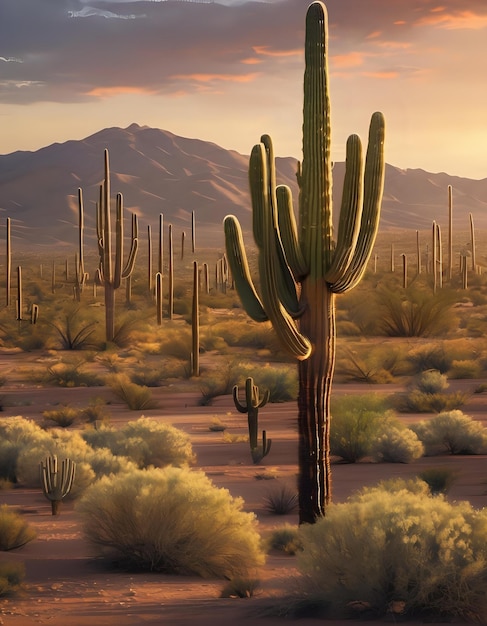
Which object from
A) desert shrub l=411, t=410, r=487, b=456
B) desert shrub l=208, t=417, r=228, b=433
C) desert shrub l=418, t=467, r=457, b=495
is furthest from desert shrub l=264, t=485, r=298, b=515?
desert shrub l=208, t=417, r=228, b=433

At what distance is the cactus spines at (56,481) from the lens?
1315 cm

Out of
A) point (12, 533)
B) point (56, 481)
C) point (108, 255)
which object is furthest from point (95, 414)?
point (108, 255)

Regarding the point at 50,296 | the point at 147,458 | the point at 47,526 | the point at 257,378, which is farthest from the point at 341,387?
the point at 50,296

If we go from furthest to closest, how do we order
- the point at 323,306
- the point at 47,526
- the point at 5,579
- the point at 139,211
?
the point at 139,211 → the point at 47,526 → the point at 323,306 → the point at 5,579

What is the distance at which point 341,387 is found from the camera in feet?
82.6

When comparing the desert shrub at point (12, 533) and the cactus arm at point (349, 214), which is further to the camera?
the desert shrub at point (12, 533)

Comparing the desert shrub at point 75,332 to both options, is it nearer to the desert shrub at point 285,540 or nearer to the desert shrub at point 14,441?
the desert shrub at point 14,441

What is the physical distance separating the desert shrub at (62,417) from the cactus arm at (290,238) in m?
9.97

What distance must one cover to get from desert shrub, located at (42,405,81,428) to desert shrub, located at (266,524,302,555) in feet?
31.4

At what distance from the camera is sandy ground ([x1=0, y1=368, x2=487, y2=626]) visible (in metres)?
8.72

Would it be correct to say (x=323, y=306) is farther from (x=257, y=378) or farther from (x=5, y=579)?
(x=257, y=378)

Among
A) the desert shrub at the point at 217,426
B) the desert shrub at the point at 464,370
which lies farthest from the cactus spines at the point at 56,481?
the desert shrub at the point at 464,370

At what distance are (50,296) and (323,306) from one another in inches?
1954

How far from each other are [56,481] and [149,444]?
9.72ft
